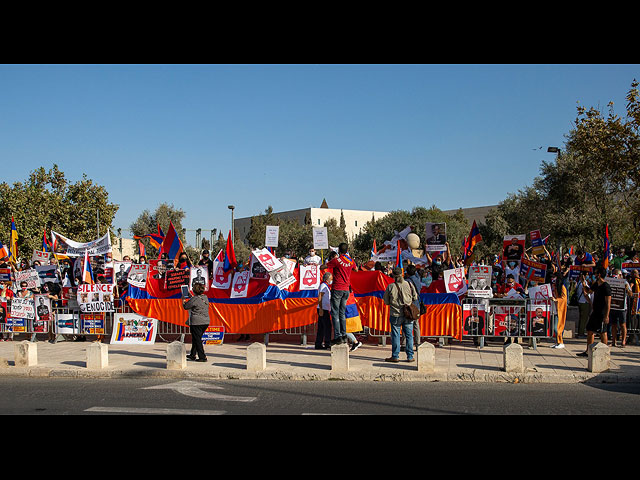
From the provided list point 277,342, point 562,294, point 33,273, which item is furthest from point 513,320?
point 33,273

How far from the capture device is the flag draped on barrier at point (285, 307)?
45.5 ft

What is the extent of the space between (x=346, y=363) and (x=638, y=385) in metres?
4.88

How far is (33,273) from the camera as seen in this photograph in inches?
614

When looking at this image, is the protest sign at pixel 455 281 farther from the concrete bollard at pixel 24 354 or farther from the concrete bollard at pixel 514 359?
the concrete bollard at pixel 24 354

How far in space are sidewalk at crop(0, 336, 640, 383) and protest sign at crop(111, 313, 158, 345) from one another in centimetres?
54

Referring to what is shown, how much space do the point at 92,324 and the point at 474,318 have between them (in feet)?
30.4

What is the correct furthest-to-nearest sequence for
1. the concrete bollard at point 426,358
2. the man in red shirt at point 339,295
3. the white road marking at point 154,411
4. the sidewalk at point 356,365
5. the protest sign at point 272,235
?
the protest sign at point 272,235 < the man in red shirt at point 339,295 < the concrete bollard at point 426,358 < the sidewalk at point 356,365 < the white road marking at point 154,411

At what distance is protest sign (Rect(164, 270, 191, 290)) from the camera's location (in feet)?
48.5

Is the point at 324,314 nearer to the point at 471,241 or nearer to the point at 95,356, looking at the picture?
the point at 95,356

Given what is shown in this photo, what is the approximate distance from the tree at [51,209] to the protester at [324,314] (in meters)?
27.3

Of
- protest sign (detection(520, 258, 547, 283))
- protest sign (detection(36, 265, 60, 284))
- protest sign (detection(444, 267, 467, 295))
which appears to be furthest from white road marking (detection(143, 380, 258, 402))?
protest sign (detection(520, 258, 547, 283))

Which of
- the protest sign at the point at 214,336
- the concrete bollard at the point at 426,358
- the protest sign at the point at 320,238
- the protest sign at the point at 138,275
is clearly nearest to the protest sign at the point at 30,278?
the protest sign at the point at 138,275

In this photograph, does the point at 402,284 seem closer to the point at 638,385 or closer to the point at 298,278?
the point at 298,278

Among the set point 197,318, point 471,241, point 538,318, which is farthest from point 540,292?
point 197,318
